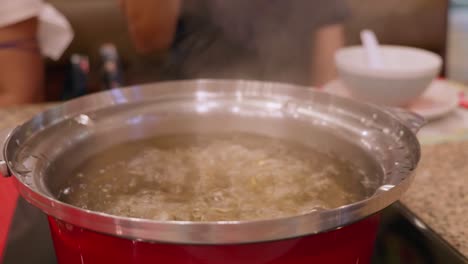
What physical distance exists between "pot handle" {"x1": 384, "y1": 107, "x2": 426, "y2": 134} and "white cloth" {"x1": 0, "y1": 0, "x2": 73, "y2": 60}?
4.93 ft

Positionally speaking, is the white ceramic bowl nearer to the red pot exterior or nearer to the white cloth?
the red pot exterior

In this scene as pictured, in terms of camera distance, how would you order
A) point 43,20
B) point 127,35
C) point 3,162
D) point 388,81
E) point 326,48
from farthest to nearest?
point 127,35
point 326,48
point 43,20
point 388,81
point 3,162

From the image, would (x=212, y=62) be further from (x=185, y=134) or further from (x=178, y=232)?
(x=178, y=232)

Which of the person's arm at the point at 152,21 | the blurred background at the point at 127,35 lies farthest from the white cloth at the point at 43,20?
the blurred background at the point at 127,35

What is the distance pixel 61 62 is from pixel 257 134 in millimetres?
2635

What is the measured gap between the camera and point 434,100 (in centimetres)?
135

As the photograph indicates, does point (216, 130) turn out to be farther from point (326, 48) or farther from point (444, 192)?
point (326, 48)

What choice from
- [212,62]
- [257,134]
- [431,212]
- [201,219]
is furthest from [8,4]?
[431,212]

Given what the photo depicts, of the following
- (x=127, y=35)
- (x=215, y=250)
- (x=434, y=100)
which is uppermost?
(x=215, y=250)

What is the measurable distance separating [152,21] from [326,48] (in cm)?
99

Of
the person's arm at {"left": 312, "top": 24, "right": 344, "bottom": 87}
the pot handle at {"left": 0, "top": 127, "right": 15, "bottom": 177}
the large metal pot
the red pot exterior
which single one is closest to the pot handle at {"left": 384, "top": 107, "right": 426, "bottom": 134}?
the large metal pot

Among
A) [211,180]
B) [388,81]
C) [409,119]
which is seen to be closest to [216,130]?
[211,180]

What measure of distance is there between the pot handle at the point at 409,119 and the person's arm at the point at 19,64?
1546 mm

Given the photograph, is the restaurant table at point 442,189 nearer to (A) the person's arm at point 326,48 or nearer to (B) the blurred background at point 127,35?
(A) the person's arm at point 326,48
